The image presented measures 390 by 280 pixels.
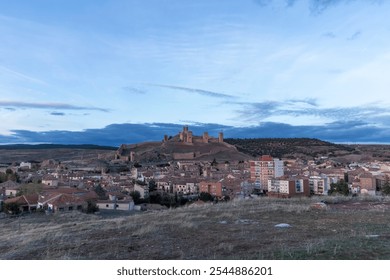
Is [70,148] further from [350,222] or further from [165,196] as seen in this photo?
[350,222]

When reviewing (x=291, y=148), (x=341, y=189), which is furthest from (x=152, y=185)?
(x=291, y=148)

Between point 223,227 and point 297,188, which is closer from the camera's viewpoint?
point 223,227

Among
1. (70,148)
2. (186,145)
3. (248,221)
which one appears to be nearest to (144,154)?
(186,145)

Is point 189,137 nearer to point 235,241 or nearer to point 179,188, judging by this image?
point 179,188

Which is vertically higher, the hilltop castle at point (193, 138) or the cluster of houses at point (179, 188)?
the hilltop castle at point (193, 138)

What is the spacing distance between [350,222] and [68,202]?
2162 centimetres

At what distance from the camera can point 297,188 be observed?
134ft

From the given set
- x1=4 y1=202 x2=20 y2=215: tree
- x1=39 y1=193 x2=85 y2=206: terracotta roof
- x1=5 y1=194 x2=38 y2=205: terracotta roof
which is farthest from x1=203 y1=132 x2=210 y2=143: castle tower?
x1=4 y1=202 x2=20 y2=215: tree

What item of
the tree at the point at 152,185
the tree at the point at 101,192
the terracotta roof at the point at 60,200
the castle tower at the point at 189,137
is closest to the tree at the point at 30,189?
the tree at the point at 101,192

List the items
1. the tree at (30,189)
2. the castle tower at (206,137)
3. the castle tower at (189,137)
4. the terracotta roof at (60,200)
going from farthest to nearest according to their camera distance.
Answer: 1. the castle tower at (206,137)
2. the castle tower at (189,137)
3. the tree at (30,189)
4. the terracotta roof at (60,200)

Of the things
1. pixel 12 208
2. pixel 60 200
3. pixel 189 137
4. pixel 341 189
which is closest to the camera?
pixel 12 208

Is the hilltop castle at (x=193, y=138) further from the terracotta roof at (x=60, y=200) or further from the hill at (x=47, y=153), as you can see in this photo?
the terracotta roof at (x=60, y=200)

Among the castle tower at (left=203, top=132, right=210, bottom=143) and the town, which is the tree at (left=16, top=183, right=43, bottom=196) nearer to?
the town

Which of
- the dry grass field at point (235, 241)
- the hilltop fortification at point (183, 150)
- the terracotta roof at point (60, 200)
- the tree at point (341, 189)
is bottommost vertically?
the terracotta roof at point (60, 200)
